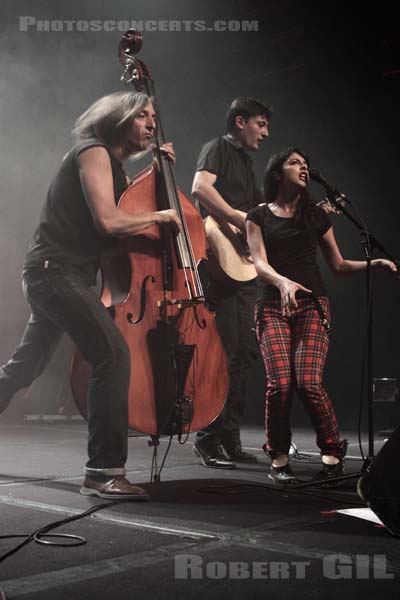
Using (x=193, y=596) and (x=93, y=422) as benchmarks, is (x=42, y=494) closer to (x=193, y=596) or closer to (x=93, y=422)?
(x=93, y=422)

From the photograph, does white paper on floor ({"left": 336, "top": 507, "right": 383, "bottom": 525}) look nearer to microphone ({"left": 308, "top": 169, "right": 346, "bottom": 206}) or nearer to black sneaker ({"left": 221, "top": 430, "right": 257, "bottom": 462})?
microphone ({"left": 308, "top": 169, "right": 346, "bottom": 206})

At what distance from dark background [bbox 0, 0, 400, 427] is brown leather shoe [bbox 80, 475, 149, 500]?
440cm

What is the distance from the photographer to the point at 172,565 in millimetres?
1771

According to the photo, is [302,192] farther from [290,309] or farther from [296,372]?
[296,372]

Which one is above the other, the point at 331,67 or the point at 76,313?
the point at 331,67

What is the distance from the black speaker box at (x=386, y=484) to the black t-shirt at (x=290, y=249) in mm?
1476

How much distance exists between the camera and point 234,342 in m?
3.91

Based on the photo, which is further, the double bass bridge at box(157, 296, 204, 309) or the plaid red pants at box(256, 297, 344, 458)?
the plaid red pants at box(256, 297, 344, 458)

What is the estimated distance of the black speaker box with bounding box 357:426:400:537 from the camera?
182 centimetres

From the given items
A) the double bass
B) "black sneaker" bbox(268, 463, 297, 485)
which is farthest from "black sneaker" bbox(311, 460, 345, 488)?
the double bass

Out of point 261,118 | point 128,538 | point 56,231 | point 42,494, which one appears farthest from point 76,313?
point 261,118

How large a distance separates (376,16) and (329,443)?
15.1 ft

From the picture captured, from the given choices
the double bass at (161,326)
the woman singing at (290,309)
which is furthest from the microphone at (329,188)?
the double bass at (161,326)

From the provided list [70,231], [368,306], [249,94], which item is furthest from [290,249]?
[249,94]
